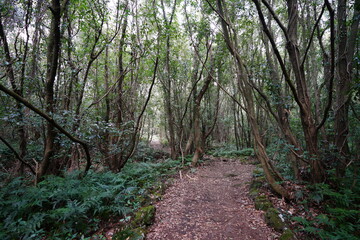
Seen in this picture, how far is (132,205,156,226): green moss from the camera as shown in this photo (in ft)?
12.3

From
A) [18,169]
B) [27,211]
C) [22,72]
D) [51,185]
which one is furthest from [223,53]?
[18,169]

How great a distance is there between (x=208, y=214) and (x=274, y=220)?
5.06 ft

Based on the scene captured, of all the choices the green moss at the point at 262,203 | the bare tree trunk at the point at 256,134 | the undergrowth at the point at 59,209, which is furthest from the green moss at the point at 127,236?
the bare tree trunk at the point at 256,134

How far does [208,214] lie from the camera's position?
432 cm

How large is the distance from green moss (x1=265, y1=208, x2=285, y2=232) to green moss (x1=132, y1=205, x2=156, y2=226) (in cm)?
262

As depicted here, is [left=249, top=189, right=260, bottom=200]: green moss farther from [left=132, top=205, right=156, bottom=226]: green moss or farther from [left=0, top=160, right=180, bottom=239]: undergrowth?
[left=0, top=160, right=180, bottom=239]: undergrowth

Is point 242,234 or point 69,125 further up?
point 69,125

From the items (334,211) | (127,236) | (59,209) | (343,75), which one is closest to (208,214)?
(127,236)

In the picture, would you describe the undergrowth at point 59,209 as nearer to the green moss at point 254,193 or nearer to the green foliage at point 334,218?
the green moss at point 254,193

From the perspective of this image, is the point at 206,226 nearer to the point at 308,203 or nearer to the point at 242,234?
the point at 242,234

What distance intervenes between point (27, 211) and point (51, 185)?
0.72 meters

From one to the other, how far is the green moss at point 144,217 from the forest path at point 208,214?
0.15 metres

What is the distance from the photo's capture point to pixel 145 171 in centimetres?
736

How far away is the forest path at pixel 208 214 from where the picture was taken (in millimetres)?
3482
